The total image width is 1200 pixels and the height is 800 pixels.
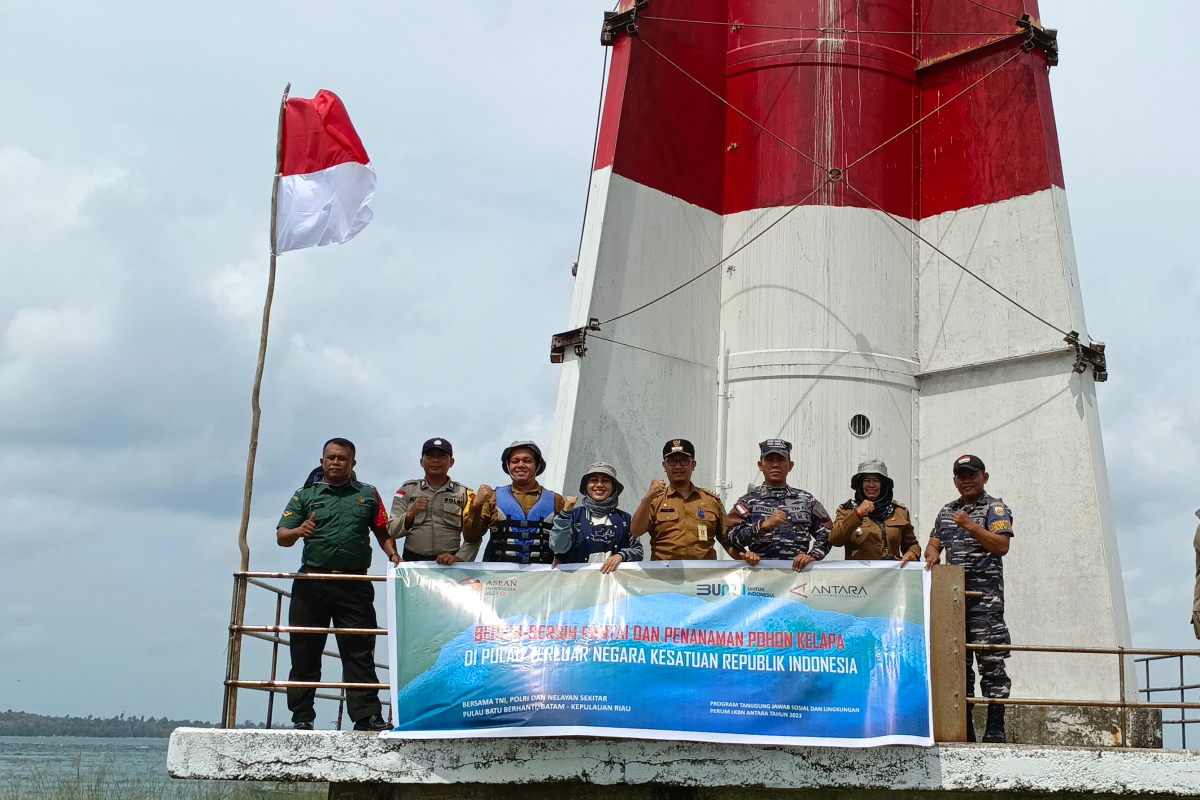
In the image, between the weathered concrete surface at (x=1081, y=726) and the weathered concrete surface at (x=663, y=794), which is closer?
the weathered concrete surface at (x=663, y=794)

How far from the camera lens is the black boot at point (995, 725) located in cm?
800

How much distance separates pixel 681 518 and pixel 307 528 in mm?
2450

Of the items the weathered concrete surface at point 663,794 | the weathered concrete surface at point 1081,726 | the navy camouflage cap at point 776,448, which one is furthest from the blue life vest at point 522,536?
the weathered concrete surface at point 1081,726

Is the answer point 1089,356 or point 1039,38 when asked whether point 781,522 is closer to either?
point 1089,356

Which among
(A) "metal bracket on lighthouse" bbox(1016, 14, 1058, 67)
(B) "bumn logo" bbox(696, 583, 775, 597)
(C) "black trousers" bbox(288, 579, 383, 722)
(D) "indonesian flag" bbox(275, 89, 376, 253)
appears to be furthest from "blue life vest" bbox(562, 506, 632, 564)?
(A) "metal bracket on lighthouse" bbox(1016, 14, 1058, 67)

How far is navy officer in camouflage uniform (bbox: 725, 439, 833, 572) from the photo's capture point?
27.4 feet

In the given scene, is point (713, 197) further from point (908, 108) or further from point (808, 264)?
point (908, 108)

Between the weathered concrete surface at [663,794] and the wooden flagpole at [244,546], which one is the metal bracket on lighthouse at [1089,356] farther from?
the wooden flagpole at [244,546]

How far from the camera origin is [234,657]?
7.85 m

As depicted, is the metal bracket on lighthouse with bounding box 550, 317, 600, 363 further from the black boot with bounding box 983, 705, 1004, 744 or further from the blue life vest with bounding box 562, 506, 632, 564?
the black boot with bounding box 983, 705, 1004, 744

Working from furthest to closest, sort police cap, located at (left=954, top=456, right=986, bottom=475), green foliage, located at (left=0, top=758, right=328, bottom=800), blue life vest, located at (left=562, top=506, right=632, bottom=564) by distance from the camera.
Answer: green foliage, located at (left=0, top=758, right=328, bottom=800) < police cap, located at (left=954, top=456, right=986, bottom=475) < blue life vest, located at (left=562, top=506, right=632, bottom=564)

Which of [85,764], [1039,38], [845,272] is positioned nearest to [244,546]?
[845,272]

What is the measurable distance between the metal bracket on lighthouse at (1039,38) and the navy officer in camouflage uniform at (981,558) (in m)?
5.88

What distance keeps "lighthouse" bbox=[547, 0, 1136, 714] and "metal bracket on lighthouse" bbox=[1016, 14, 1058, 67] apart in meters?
0.02
